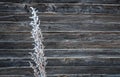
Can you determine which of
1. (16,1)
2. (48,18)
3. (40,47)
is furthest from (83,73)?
(40,47)

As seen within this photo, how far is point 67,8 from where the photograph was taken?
2818mm

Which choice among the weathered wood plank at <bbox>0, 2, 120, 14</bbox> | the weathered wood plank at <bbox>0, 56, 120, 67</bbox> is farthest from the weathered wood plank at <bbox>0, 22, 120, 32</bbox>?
the weathered wood plank at <bbox>0, 56, 120, 67</bbox>

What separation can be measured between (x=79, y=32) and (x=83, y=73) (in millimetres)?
487

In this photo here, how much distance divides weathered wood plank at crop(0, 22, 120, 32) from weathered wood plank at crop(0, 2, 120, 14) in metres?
0.14

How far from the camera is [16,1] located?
279 centimetres

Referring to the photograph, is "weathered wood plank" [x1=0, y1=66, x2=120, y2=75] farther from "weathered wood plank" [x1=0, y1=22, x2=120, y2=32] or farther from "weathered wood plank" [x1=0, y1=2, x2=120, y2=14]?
"weathered wood plank" [x1=0, y1=2, x2=120, y2=14]

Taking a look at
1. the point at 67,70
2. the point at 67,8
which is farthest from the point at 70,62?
the point at 67,8

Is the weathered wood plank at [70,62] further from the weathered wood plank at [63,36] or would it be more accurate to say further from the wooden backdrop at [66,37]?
the weathered wood plank at [63,36]

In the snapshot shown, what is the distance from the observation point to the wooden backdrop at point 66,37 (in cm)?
282

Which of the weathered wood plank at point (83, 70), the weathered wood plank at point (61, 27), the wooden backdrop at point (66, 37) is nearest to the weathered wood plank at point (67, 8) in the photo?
the wooden backdrop at point (66, 37)

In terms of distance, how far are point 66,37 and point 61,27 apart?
124 mm

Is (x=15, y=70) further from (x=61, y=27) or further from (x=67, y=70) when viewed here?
(x=61, y=27)

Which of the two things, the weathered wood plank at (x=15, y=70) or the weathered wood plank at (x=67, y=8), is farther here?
the weathered wood plank at (x=15, y=70)

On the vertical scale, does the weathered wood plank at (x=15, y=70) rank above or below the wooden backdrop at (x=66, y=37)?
below
